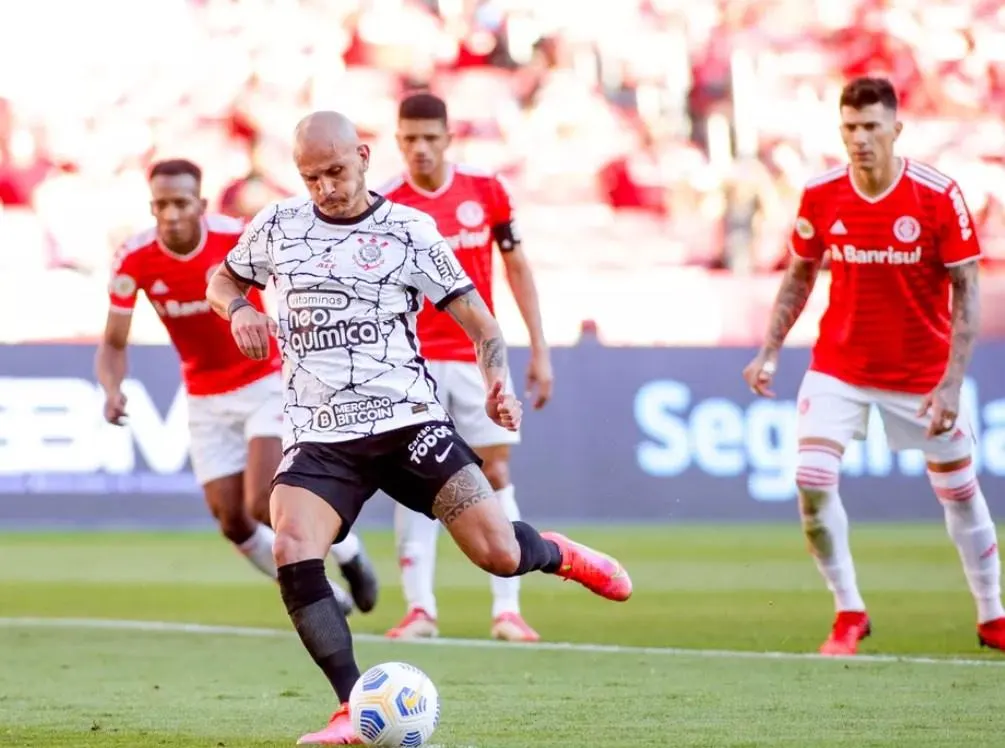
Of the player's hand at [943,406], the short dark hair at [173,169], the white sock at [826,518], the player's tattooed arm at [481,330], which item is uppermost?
the short dark hair at [173,169]

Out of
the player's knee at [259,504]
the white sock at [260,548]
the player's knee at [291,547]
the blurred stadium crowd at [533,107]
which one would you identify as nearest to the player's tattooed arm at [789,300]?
the player's knee at [259,504]

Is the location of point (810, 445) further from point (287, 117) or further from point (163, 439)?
point (287, 117)

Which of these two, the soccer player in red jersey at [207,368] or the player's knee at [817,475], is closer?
the player's knee at [817,475]

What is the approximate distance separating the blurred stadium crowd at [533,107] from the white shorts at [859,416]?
10044 mm

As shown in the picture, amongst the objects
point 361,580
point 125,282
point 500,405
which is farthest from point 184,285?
point 500,405

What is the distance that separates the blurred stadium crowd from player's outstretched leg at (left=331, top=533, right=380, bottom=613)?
9.04 metres

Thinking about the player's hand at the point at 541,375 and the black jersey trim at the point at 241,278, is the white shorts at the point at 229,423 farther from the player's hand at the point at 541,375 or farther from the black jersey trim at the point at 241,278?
the black jersey trim at the point at 241,278

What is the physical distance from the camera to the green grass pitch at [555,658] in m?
5.82

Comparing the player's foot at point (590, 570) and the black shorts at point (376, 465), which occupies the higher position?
the black shorts at point (376, 465)

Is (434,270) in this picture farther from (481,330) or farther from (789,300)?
(789,300)

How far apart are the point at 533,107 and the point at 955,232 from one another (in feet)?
39.1

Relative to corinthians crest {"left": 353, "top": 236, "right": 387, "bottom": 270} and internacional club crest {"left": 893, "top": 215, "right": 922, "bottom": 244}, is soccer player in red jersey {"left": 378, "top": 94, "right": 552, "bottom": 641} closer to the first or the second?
internacional club crest {"left": 893, "top": 215, "right": 922, "bottom": 244}

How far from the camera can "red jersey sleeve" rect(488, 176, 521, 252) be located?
358 inches

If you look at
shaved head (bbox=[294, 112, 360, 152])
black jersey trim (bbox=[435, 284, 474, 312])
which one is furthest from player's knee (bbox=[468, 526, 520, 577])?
shaved head (bbox=[294, 112, 360, 152])
